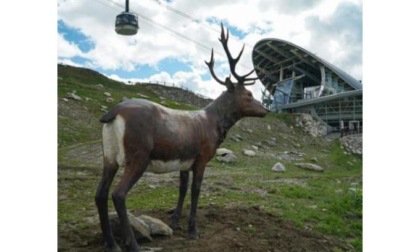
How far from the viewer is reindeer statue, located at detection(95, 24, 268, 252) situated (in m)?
3.29

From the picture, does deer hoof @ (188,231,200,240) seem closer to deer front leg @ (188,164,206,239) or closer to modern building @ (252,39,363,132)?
deer front leg @ (188,164,206,239)

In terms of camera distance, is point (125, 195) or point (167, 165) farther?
point (167, 165)

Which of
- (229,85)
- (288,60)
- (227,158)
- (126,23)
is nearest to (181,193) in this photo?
(229,85)

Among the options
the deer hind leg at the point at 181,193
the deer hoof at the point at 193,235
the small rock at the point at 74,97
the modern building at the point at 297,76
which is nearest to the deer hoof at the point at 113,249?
the deer hoof at the point at 193,235

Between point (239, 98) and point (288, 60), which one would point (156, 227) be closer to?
point (239, 98)

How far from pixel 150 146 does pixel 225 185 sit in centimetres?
358

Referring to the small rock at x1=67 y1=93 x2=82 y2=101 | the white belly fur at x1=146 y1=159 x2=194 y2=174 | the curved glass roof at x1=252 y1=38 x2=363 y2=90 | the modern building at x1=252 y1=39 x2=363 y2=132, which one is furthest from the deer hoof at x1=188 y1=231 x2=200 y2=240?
the curved glass roof at x1=252 y1=38 x2=363 y2=90

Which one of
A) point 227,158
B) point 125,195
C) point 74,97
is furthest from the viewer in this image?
point 74,97

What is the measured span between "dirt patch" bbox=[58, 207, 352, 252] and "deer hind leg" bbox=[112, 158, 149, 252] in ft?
0.86

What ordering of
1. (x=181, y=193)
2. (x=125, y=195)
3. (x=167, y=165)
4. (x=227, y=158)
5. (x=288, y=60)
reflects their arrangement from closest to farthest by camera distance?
(x=125, y=195) → (x=167, y=165) → (x=181, y=193) → (x=227, y=158) → (x=288, y=60)

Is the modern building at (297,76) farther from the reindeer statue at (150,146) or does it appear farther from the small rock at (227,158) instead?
the reindeer statue at (150,146)

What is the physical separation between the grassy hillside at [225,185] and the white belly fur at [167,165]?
0.63 m

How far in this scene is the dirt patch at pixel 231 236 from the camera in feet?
A: 11.8

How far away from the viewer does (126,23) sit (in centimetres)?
538
